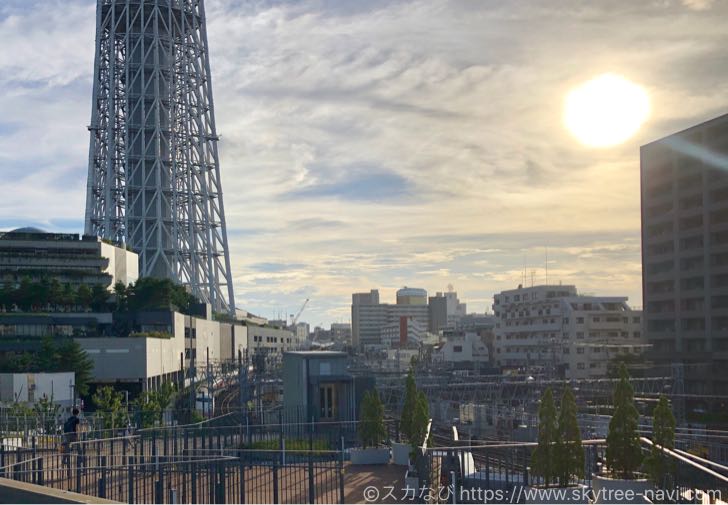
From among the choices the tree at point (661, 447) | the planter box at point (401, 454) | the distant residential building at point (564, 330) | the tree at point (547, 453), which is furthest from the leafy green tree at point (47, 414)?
the distant residential building at point (564, 330)

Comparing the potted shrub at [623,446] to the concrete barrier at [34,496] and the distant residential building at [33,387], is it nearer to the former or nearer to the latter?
the concrete barrier at [34,496]

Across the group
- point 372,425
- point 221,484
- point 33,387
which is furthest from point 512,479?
point 33,387

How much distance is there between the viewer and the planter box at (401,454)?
21.4 meters

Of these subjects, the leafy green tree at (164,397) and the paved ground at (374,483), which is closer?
the paved ground at (374,483)

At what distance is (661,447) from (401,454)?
8.86m

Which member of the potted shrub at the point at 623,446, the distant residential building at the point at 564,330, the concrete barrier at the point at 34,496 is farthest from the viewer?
the distant residential building at the point at 564,330

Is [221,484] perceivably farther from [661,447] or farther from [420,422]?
[661,447]

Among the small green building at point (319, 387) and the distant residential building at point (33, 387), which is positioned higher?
the small green building at point (319, 387)

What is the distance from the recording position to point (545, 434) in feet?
48.1

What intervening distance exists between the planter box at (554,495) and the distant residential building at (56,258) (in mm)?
51401

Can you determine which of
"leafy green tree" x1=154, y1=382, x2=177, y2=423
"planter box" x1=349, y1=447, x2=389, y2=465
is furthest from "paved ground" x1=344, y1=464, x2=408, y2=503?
"leafy green tree" x1=154, y1=382, x2=177, y2=423

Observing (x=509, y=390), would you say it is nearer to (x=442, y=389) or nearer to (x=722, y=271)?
(x=442, y=389)

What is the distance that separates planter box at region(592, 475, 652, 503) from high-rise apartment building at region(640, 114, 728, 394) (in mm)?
46399

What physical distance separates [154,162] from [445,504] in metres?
78.7
